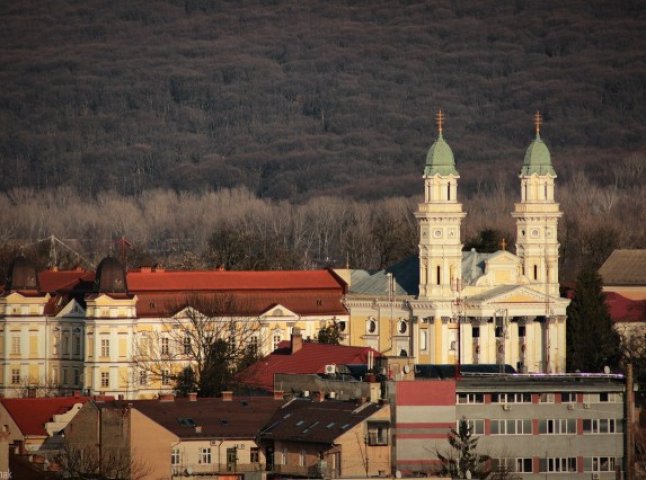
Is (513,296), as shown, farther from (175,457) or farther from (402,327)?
(175,457)

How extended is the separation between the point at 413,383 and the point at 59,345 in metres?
41.1

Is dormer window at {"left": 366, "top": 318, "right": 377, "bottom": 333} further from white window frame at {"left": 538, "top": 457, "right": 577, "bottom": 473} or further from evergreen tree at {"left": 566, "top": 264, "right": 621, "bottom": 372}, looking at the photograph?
white window frame at {"left": 538, "top": 457, "right": 577, "bottom": 473}

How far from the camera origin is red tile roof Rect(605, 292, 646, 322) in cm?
11494

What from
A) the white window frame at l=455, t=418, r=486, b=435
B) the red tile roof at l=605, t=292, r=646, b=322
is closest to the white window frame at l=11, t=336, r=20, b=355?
the red tile roof at l=605, t=292, r=646, b=322

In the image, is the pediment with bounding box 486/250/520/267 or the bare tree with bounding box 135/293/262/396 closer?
the bare tree with bounding box 135/293/262/396

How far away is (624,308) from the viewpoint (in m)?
118

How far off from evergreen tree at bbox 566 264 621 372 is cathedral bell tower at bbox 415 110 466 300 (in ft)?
16.1

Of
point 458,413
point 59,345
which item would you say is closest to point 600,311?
point 59,345

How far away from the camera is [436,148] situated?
4331 inches

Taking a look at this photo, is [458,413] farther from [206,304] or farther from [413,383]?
[206,304]

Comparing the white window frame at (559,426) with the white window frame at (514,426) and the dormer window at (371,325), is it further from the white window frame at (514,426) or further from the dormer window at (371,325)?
the dormer window at (371,325)

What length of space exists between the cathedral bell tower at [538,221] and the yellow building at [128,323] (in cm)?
806

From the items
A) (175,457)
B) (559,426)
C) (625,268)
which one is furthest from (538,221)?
(175,457)

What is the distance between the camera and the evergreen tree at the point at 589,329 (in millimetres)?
103000
